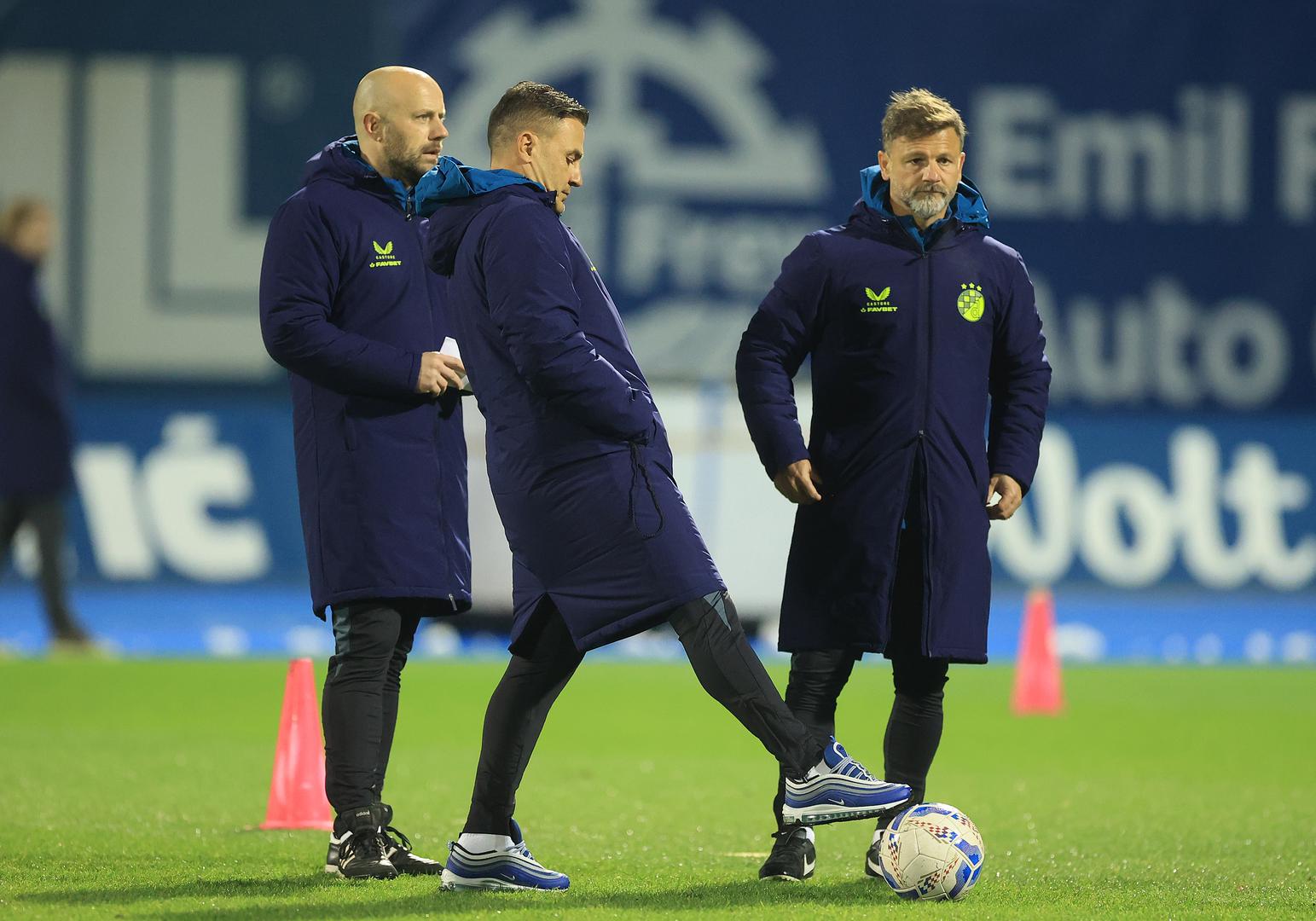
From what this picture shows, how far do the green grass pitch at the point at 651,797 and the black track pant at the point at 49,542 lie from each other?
19.1 inches

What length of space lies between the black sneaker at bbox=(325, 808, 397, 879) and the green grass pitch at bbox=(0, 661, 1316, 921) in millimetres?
89

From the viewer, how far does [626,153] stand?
52.8 feet

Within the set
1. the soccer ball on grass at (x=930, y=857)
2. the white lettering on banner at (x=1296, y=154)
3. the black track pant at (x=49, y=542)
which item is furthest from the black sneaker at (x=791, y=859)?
the white lettering on banner at (x=1296, y=154)

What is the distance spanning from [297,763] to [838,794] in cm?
207

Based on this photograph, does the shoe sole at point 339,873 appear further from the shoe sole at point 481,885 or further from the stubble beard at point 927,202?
the stubble beard at point 927,202

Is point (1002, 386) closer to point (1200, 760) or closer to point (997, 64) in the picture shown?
point (1200, 760)

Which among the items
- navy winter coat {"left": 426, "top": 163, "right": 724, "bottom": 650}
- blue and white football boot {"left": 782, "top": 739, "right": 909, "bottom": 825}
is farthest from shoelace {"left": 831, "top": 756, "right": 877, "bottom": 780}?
navy winter coat {"left": 426, "top": 163, "right": 724, "bottom": 650}

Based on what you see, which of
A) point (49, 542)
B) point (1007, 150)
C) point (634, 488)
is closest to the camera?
point (634, 488)

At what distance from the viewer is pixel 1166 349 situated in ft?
55.3

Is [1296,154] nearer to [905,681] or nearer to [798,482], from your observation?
[905,681]

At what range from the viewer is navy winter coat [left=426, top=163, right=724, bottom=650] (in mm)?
4172

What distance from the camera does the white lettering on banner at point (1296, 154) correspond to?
17031 mm

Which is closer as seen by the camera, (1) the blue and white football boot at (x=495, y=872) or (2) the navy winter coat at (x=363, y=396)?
(1) the blue and white football boot at (x=495, y=872)

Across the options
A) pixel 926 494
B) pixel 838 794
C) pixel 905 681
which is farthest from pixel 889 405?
pixel 838 794
